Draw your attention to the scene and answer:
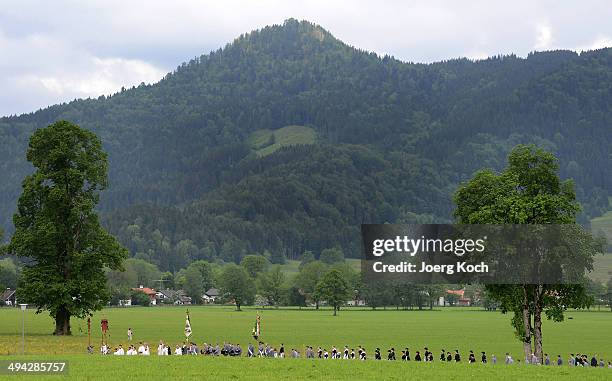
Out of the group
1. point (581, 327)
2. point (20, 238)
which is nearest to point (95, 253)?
point (20, 238)

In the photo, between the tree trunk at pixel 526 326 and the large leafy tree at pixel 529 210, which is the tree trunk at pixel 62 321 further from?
the tree trunk at pixel 526 326

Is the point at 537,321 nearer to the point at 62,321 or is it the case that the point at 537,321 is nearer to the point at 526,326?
the point at 526,326

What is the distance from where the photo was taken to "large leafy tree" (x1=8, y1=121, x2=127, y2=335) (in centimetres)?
7356

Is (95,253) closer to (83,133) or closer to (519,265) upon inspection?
(83,133)

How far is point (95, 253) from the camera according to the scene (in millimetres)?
75562

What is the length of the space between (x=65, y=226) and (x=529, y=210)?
136 ft

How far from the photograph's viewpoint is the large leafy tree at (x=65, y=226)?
7356 cm

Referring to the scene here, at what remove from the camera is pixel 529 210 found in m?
60.5

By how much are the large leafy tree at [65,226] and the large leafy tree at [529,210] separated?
3335 cm

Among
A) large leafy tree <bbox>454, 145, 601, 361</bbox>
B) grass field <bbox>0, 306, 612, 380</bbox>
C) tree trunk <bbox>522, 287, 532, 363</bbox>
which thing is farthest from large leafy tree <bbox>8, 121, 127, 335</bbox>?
tree trunk <bbox>522, 287, 532, 363</bbox>

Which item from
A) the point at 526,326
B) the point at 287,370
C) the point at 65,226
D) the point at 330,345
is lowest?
the point at 330,345

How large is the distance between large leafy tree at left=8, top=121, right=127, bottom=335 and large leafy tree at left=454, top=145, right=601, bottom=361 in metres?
33.4

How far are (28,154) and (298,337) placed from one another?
123ft

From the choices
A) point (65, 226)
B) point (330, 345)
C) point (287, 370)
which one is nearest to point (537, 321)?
point (287, 370)
